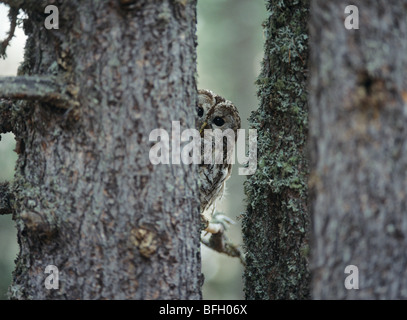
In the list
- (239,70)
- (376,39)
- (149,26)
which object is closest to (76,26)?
(149,26)

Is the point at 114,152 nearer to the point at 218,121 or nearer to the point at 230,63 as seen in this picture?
the point at 218,121

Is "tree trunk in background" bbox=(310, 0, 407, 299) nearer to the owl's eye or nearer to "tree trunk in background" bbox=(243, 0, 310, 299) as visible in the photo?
"tree trunk in background" bbox=(243, 0, 310, 299)

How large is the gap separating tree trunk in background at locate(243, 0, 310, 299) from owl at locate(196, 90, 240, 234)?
955 millimetres

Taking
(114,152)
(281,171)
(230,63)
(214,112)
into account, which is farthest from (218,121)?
(230,63)

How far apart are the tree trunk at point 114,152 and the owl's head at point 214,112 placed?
5.64 ft

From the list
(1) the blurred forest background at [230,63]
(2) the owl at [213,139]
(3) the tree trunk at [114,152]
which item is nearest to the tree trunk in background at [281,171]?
(3) the tree trunk at [114,152]

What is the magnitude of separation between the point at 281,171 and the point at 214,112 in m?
1.29

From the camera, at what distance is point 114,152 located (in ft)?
6.14

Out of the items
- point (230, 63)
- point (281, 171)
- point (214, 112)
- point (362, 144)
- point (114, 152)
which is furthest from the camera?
point (230, 63)

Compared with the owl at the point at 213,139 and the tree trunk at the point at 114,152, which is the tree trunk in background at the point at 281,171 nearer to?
the tree trunk at the point at 114,152

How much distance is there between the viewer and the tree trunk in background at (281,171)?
249cm

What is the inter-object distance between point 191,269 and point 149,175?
48 cm
